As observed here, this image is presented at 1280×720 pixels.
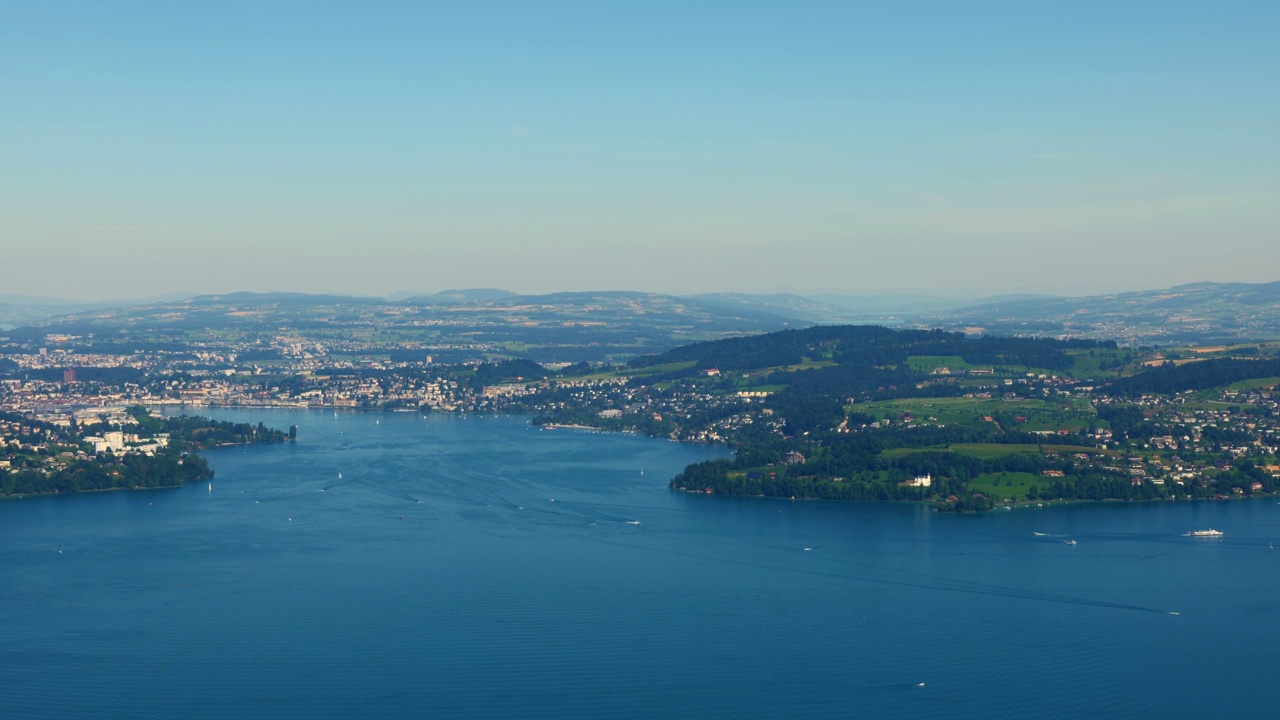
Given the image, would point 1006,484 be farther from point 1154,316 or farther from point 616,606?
point 1154,316

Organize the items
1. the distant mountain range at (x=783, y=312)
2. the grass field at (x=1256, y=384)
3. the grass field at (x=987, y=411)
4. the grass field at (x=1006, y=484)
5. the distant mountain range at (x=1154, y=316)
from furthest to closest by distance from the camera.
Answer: the distant mountain range at (x=783, y=312) → the distant mountain range at (x=1154, y=316) → the grass field at (x=1256, y=384) → the grass field at (x=987, y=411) → the grass field at (x=1006, y=484)

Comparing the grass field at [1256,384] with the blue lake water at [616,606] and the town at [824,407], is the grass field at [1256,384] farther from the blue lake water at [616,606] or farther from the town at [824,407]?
the blue lake water at [616,606]

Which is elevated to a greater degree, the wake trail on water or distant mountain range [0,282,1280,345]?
distant mountain range [0,282,1280,345]

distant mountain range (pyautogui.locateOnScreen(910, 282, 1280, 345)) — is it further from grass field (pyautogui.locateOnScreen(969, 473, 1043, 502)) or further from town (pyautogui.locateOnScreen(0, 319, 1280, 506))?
grass field (pyautogui.locateOnScreen(969, 473, 1043, 502))

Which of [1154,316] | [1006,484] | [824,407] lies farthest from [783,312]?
[1006,484]

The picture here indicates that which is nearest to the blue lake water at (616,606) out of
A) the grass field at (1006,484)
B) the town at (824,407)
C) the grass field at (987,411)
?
the grass field at (1006,484)

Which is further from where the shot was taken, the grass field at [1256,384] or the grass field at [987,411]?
the grass field at [1256,384]

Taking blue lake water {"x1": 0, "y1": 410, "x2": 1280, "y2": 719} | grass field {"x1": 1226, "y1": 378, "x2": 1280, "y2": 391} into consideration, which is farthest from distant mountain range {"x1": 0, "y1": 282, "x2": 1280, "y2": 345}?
blue lake water {"x1": 0, "y1": 410, "x2": 1280, "y2": 719}

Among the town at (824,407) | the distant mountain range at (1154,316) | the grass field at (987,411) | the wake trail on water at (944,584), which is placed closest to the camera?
the wake trail on water at (944,584)

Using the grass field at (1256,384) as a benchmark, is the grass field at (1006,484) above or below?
below

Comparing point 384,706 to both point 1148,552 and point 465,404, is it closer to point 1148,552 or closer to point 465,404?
point 1148,552
